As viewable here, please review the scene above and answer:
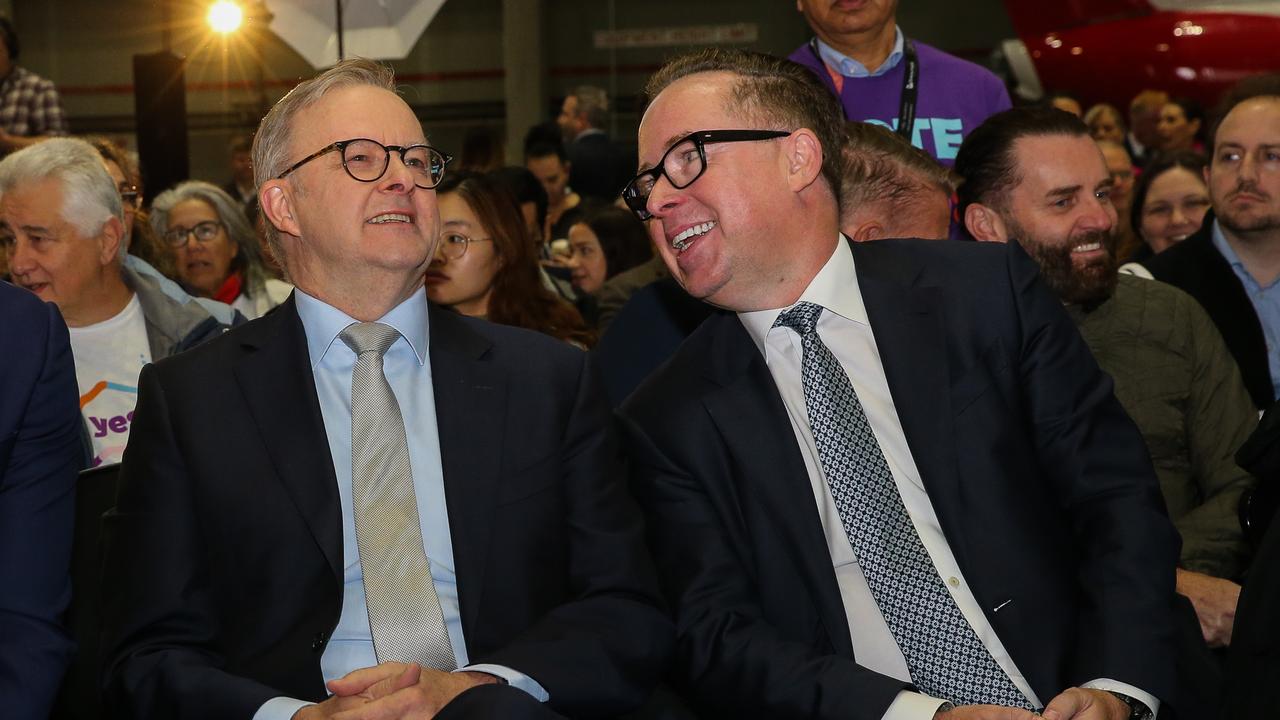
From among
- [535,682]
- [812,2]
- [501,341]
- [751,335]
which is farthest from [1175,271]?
[535,682]

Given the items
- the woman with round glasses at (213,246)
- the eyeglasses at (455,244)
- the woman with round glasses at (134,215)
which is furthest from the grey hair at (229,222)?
the eyeglasses at (455,244)

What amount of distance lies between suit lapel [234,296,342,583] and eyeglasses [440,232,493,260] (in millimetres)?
1980

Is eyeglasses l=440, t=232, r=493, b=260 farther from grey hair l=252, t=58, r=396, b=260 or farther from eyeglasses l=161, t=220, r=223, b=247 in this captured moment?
grey hair l=252, t=58, r=396, b=260

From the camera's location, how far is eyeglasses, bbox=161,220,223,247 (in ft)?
17.2

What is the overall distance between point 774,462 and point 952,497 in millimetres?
285

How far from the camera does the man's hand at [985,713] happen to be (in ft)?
5.62

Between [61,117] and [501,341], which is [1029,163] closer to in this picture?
[501,341]

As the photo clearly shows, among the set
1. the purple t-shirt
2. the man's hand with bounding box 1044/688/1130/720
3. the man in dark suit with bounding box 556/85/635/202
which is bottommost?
the man's hand with bounding box 1044/688/1130/720

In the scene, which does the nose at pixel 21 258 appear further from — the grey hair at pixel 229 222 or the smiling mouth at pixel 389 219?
the grey hair at pixel 229 222

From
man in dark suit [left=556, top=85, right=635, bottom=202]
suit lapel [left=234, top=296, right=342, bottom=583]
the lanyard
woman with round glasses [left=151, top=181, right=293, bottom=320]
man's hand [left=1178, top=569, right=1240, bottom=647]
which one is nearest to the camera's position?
suit lapel [left=234, top=296, right=342, bottom=583]

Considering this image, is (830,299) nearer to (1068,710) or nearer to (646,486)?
(646,486)

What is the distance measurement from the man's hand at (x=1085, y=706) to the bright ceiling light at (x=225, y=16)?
572 cm

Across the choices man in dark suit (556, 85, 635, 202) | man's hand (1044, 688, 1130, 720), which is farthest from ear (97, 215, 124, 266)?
man in dark suit (556, 85, 635, 202)

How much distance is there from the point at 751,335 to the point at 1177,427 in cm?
124
